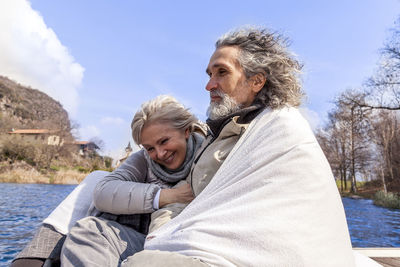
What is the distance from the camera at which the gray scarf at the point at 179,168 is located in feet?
6.71

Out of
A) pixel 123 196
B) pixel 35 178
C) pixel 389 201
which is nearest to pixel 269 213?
pixel 123 196

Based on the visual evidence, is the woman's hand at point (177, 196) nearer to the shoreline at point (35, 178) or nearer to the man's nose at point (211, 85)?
the man's nose at point (211, 85)

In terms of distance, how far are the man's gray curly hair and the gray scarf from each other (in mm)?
610

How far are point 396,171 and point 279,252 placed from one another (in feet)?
82.4

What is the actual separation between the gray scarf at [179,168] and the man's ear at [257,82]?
2.00 feet

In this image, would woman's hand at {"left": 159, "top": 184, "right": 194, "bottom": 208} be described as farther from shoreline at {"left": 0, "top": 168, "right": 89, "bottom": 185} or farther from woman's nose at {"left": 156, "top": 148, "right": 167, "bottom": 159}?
shoreline at {"left": 0, "top": 168, "right": 89, "bottom": 185}

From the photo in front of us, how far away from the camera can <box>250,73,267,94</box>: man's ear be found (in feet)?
6.11

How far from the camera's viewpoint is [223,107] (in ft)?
5.91

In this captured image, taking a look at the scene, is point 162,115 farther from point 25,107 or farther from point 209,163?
point 25,107

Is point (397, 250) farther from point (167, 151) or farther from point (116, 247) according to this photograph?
point (116, 247)

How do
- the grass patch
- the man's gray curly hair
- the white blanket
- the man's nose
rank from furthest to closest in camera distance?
the grass patch
the man's nose
the man's gray curly hair
the white blanket

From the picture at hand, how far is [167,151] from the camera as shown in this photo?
2.04 m

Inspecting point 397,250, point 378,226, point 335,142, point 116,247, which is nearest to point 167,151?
point 116,247

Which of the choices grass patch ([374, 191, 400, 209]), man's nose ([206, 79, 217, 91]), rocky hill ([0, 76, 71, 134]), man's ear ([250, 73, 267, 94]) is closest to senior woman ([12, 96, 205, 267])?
man's nose ([206, 79, 217, 91])
